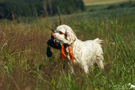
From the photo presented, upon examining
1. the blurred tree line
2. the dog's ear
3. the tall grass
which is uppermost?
the blurred tree line

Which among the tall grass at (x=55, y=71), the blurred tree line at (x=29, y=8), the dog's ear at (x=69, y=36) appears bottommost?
the tall grass at (x=55, y=71)

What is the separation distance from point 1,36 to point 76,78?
8.62 ft

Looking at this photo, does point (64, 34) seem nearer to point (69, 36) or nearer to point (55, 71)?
point (69, 36)

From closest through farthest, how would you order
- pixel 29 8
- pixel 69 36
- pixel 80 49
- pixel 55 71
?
pixel 55 71 → pixel 69 36 → pixel 80 49 → pixel 29 8

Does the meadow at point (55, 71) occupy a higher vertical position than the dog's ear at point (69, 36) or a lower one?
lower

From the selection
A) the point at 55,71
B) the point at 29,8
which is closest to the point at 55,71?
the point at 55,71

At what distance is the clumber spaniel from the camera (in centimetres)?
485

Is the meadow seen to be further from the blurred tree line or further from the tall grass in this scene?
the blurred tree line

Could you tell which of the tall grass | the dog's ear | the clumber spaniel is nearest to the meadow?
the tall grass

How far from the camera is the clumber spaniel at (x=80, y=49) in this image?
4.85 m

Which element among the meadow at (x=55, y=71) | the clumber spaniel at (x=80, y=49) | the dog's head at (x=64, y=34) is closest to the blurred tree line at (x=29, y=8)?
the meadow at (x=55, y=71)

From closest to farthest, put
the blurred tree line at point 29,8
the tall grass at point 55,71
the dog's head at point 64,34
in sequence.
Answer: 1. the tall grass at point 55,71
2. the dog's head at point 64,34
3. the blurred tree line at point 29,8

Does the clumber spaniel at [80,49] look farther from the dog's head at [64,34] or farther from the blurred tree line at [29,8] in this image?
the blurred tree line at [29,8]

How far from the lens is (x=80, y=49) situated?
5129 mm
